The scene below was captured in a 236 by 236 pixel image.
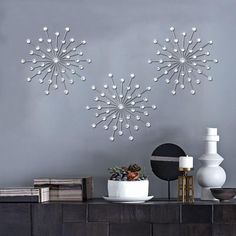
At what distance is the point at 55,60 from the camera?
10.1ft

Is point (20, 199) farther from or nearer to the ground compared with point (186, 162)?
nearer to the ground

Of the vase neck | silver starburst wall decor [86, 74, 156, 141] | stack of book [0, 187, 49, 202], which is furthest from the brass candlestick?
stack of book [0, 187, 49, 202]

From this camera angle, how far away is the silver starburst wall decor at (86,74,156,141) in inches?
120

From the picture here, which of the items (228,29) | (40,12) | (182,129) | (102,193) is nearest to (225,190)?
(182,129)

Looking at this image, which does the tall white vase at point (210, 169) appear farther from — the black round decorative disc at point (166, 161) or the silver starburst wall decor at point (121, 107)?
the silver starburst wall decor at point (121, 107)

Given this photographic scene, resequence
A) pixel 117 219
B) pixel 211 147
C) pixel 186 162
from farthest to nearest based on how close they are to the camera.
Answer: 1. pixel 211 147
2. pixel 186 162
3. pixel 117 219

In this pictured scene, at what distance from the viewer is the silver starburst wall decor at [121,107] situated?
3.04m

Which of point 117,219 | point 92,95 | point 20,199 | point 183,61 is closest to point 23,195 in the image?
point 20,199

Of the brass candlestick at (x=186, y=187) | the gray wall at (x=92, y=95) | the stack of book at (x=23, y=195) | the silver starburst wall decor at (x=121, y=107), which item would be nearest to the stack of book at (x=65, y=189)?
the stack of book at (x=23, y=195)

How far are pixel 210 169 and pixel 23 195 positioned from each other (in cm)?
88

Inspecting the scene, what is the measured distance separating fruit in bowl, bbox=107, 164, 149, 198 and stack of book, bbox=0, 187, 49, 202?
31 centimetres

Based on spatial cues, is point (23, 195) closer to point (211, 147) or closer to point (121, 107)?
point (121, 107)

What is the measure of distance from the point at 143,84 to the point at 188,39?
32cm

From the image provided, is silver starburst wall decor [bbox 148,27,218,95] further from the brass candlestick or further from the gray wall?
the brass candlestick
